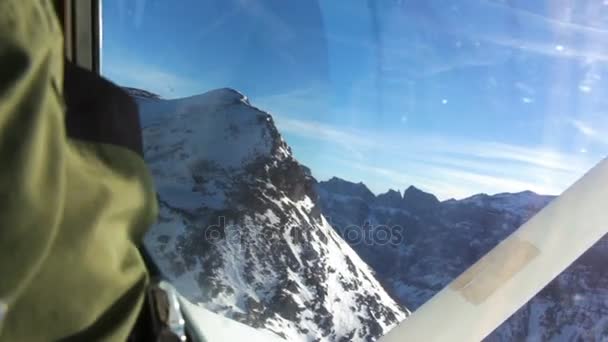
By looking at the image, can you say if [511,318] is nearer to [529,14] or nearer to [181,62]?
[529,14]

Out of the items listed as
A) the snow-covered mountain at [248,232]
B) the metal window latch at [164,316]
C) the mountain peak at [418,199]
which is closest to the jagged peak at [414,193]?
the mountain peak at [418,199]

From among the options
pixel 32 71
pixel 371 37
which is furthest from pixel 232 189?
pixel 32 71

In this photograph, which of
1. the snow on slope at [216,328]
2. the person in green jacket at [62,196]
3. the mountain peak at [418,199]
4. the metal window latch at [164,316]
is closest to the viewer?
the person in green jacket at [62,196]

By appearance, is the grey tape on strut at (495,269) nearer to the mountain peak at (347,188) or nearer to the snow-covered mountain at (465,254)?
the snow-covered mountain at (465,254)

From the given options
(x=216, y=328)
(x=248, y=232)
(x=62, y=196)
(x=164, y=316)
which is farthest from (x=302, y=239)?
(x=62, y=196)

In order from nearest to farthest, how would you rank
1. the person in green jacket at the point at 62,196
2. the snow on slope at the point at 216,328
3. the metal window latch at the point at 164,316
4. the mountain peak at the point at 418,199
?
the person in green jacket at the point at 62,196 → the metal window latch at the point at 164,316 → the snow on slope at the point at 216,328 → the mountain peak at the point at 418,199

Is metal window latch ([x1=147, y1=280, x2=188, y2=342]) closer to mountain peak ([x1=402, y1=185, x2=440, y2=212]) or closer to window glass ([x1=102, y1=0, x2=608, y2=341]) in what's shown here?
window glass ([x1=102, y1=0, x2=608, y2=341])
